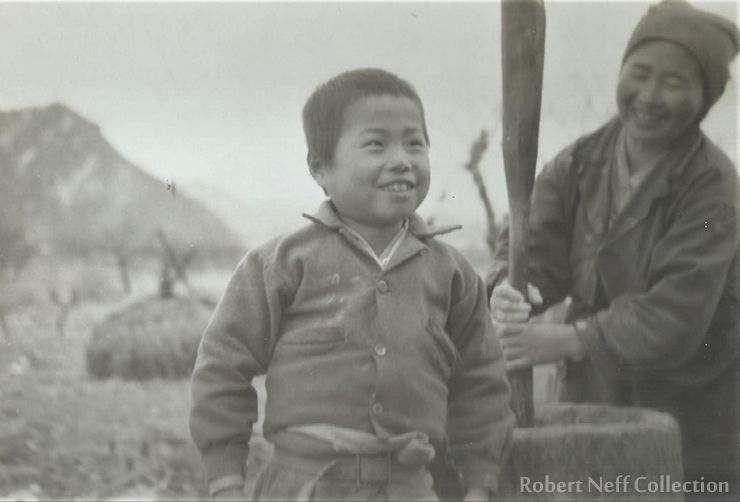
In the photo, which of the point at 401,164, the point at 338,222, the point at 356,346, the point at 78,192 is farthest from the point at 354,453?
the point at 78,192

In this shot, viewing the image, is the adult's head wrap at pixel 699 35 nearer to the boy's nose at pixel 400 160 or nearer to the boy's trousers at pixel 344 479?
the boy's nose at pixel 400 160

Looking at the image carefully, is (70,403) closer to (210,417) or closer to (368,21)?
(210,417)

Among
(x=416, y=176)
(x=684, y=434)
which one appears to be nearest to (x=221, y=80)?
(x=416, y=176)

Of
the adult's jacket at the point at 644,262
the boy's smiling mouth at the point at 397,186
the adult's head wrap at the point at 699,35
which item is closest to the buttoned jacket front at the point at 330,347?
the boy's smiling mouth at the point at 397,186

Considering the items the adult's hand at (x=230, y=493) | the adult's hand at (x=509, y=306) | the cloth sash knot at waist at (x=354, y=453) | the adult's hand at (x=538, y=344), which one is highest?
the adult's hand at (x=509, y=306)

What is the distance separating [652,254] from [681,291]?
0.30 ft

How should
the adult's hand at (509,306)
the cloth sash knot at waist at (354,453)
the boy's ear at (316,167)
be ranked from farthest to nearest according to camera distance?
the adult's hand at (509,306) < the boy's ear at (316,167) < the cloth sash knot at waist at (354,453)

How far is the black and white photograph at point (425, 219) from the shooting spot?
1.81m

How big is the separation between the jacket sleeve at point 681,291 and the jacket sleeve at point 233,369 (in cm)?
68

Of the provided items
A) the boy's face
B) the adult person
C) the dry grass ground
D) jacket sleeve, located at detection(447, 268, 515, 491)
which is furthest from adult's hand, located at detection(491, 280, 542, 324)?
the dry grass ground

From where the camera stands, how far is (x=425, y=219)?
1932 millimetres

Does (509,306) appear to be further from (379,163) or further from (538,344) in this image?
(379,163)

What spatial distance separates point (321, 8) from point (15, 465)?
113 cm

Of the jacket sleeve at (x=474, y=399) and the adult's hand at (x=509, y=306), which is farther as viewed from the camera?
the adult's hand at (x=509, y=306)
